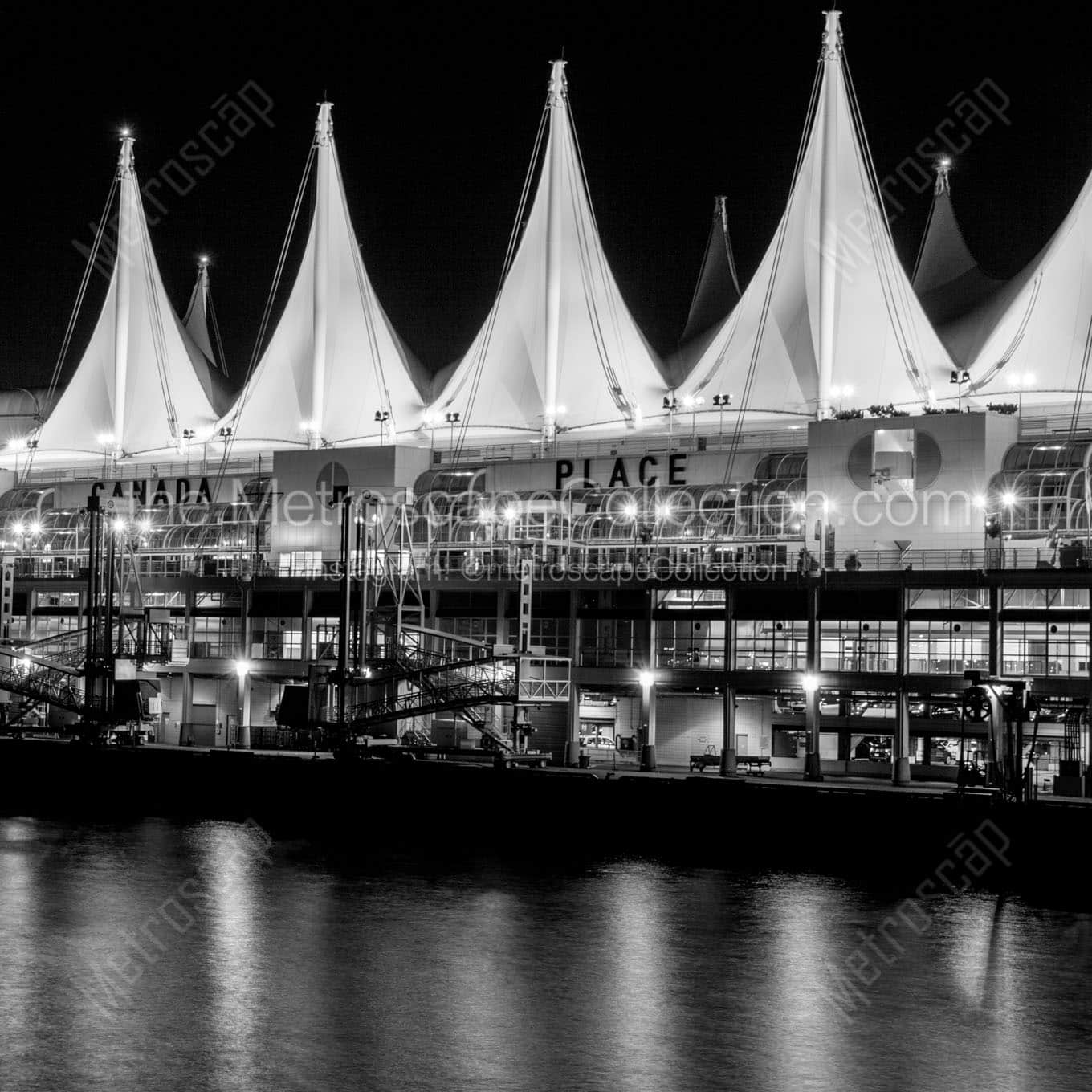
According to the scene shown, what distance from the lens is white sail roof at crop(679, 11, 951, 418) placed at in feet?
177

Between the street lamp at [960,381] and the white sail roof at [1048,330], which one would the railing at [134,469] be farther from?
the white sail roof at [1048,330]

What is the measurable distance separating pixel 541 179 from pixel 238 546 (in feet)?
53.7

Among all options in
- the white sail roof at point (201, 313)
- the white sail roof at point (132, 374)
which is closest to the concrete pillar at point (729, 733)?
the white sail roof at point (132, 374)

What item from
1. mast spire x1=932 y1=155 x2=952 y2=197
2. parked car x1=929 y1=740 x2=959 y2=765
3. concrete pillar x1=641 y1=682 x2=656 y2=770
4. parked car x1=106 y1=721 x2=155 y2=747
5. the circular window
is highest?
mast spire x1=932 y1=155 x2=952 y2=197

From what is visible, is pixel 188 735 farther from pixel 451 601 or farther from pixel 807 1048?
pixel 807 1048

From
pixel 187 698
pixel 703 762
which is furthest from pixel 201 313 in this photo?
pixel 703 762

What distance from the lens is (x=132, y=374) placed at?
2844 inches

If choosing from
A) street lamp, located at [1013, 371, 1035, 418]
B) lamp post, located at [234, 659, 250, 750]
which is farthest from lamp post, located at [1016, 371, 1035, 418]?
lamp post, located at [234, 659, 250, 750]

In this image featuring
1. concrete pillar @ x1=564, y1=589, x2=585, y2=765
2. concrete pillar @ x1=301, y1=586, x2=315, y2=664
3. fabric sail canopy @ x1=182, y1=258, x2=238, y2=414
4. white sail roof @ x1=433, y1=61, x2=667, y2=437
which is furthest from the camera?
fabric sail canopy @ x1=182, y1=258, x2=238, y2=414

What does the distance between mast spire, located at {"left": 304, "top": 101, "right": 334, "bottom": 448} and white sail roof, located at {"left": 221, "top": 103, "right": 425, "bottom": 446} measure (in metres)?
0.03

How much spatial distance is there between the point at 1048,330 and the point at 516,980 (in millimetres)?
36965

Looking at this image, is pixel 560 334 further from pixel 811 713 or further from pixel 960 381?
pixel 811 713

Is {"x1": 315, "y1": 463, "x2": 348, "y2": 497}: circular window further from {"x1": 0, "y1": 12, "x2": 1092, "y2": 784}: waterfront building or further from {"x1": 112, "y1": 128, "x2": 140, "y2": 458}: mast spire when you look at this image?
{"x1": 112, "y1": 128, "x2": 140, "y2": 458}: mast spire

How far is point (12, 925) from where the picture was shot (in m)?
25.8
